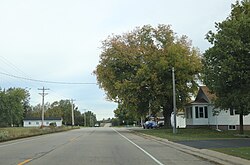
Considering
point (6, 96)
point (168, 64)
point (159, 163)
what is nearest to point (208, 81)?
point (168, 64)

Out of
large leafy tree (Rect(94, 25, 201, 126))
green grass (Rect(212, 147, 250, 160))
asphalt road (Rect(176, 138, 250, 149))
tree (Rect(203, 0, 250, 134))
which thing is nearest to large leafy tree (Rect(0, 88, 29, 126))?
large leafy tree (Rect(94, 25, 201, 126))

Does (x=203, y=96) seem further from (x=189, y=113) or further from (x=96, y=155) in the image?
(x=96, y=155)

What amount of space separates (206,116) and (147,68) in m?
12.6

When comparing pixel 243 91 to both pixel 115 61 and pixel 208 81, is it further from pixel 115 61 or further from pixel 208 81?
pixel 115 61

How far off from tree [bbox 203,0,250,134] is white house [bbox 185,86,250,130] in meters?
17.3

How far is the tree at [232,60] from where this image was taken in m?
30.9

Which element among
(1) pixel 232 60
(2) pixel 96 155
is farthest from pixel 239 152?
(1) pixel 232 60

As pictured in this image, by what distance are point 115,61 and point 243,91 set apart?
24515mm

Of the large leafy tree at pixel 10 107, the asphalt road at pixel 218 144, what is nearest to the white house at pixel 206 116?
the asphalt road at pixel 218 144

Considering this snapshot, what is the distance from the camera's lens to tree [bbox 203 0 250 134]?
30875 millimetres

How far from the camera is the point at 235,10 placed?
111 ft

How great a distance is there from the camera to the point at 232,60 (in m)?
30.9

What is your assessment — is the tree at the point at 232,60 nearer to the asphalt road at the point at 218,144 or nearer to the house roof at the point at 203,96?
the asphalt road at the point at 218,144

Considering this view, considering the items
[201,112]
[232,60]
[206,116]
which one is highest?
[232,60]
